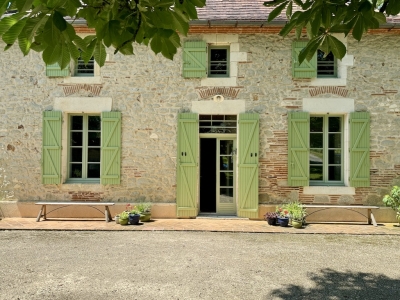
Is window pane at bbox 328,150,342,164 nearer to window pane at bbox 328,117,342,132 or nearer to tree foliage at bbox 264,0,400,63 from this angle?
window pane at bbox 328,117,342,132

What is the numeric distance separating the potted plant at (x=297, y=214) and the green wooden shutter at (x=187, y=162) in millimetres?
2131

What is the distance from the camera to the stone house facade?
742cm

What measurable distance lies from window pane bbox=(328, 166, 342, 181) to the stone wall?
0.54 m

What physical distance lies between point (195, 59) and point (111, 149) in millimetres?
2824

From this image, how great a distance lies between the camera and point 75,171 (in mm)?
7859

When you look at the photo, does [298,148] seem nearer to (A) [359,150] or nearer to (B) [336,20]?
(A) [359,150]

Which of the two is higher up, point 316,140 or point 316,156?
point 316,140

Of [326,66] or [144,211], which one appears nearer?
[144,211]

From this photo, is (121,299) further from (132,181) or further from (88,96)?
(88,96)

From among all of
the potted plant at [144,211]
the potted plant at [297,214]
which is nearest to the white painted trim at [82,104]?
the potted plant at [144,211]

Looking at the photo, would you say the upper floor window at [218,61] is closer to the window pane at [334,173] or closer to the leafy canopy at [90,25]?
the window pane at [334,173]

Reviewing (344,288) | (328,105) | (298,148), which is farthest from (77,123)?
(344,288)

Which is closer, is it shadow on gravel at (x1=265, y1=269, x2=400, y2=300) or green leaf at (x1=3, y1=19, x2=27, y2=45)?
green leaf at (x1=3, y1=19, x2=27, y2=45)

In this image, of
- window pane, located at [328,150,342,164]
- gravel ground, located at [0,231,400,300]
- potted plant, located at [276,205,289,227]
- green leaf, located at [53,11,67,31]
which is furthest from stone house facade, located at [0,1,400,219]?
green leaf, located at [53,11,67,31]
